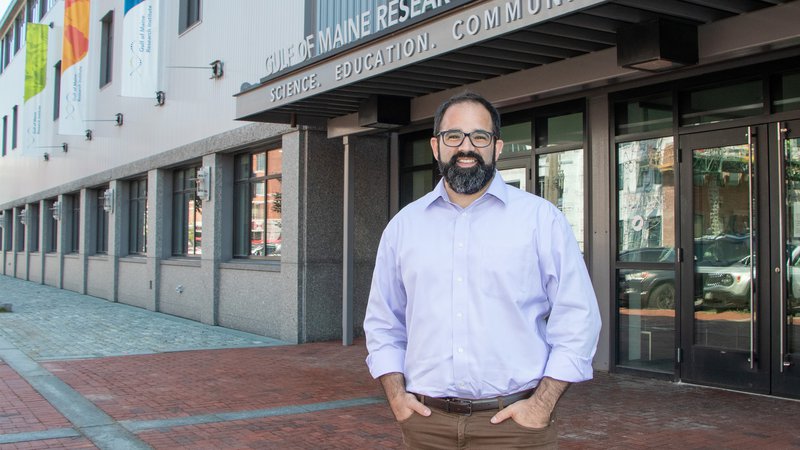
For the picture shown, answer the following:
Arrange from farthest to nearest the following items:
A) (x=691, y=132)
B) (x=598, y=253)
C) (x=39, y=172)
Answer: (x=39, y=172) → (x=598, y=253) → (x=691, y=132)

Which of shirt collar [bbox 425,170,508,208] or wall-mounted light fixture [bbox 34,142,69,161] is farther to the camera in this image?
wall-mounted light fixture [bbox 34,142,69,161]

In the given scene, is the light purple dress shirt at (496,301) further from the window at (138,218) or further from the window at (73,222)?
the window at (73,222)

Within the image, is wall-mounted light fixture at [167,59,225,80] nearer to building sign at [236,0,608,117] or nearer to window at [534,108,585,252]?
building sign at [236,0,608,117]

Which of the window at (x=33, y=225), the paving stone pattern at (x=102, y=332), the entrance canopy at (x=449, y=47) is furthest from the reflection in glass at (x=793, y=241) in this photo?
the window at (x=33, y=225)

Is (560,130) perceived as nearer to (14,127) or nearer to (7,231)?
(14,127)

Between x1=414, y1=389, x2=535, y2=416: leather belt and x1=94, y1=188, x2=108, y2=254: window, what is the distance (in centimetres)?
2042

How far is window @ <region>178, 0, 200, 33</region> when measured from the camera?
49.5 feet

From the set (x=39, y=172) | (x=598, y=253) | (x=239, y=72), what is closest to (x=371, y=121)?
(x=598, y=253)

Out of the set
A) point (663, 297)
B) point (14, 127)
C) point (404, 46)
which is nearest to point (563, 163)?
point (663, 297)

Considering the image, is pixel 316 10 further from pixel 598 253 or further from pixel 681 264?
pixel 681 264

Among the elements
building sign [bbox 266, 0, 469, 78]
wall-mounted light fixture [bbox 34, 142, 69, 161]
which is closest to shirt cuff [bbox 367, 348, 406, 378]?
building sign [bbox 266, 0, 469, 78]

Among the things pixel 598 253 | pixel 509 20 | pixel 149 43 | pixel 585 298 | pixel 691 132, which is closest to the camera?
pixel 585 298

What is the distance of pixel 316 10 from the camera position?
1052 centimetres

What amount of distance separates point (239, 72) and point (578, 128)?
6356 millimetres
